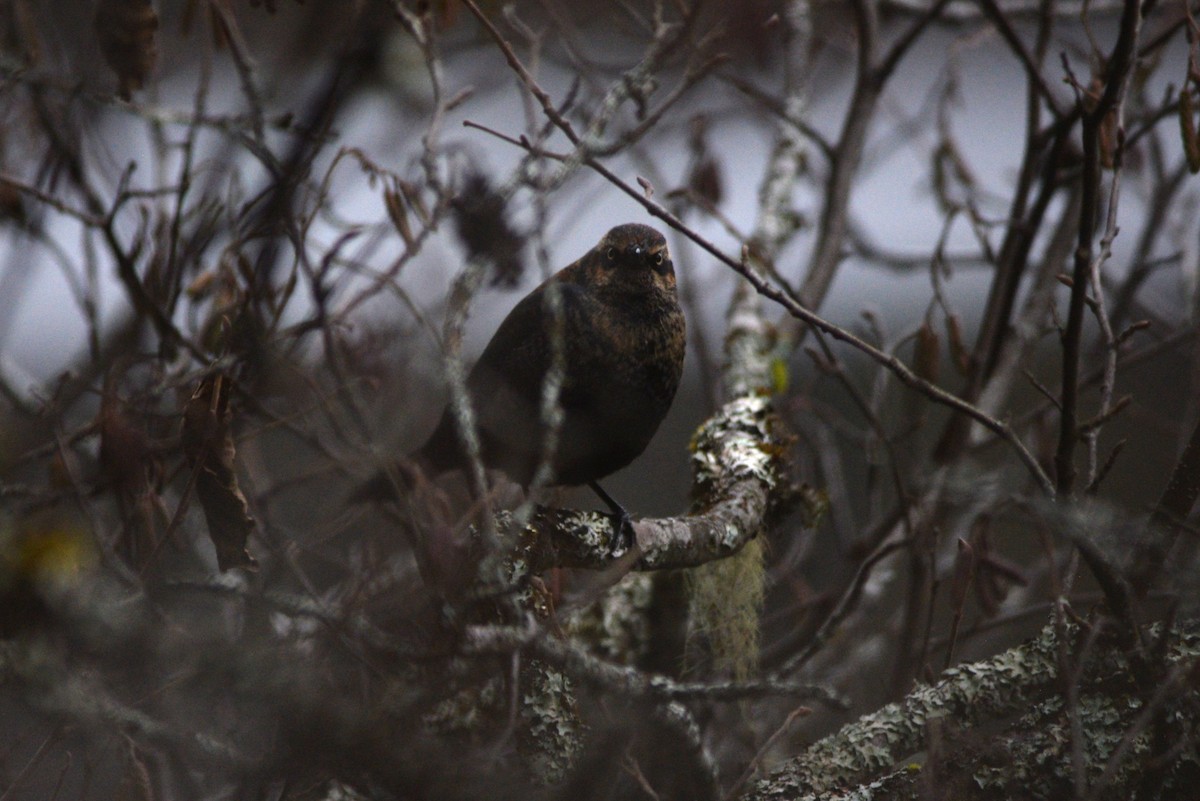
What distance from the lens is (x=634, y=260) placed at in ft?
8.13

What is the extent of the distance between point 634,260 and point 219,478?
A: 45.2 inches

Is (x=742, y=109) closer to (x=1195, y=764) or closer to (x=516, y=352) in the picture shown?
(x=516, y=352)

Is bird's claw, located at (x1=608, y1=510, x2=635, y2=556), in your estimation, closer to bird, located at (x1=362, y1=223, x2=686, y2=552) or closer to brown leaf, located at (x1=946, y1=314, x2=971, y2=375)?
bird, located at (x1=362, y1=223, x2=686, y2=552)

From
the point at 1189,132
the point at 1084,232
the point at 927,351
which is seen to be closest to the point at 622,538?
the point at 927,351

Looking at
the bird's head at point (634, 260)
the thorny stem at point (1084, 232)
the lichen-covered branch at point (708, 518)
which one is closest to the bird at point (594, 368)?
the bird's head at point (634, 260)

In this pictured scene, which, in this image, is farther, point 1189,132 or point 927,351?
point 927,351

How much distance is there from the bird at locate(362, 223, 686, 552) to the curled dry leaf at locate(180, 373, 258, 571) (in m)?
0.64

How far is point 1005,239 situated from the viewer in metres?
2.99

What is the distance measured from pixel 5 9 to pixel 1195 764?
2773mm

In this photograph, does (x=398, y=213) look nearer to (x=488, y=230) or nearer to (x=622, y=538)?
(x=488, y=230)

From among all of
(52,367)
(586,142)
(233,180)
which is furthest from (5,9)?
(52,367)

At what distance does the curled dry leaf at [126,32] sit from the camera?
1.91m

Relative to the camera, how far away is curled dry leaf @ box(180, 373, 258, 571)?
167 centimetres

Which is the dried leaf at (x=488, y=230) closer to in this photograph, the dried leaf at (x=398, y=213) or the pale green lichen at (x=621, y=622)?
the dried leaf at (x=398, y=213)
